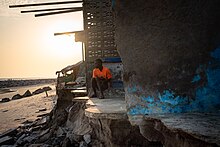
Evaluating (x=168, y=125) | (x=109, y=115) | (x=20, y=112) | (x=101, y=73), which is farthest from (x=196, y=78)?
(x=20, y=112)

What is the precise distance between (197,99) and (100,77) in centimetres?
428

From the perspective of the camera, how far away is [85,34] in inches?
299

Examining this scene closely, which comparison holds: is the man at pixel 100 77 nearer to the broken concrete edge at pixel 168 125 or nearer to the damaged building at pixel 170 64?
the damaged building at pixel 170 64

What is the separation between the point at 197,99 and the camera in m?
2.62

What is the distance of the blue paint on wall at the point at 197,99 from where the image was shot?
254cm

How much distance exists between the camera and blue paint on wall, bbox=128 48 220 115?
8.32ft

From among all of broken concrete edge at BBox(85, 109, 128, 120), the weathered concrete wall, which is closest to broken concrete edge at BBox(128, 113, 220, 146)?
the weathered concrete wall

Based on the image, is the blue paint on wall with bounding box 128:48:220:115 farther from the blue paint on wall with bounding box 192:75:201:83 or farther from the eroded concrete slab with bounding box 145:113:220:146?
the eroded concrete slab with bounding box 145:113:220:146

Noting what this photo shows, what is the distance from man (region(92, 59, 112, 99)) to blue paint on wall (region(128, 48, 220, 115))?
12.3ft

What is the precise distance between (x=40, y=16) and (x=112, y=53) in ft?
10.5

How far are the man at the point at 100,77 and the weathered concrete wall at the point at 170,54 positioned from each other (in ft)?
11.7

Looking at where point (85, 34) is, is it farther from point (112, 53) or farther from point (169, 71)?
point (169, 71)

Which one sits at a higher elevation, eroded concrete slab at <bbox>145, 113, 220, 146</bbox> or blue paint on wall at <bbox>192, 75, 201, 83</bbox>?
blue paint on wall at <bbox>192, 75, 201, 83</bbox>

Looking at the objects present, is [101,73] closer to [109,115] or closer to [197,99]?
[109,115]
